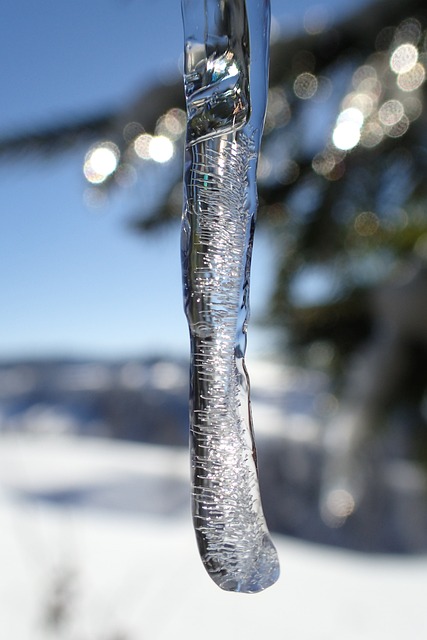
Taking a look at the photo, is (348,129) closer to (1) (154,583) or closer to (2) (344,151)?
(2) (344,151)

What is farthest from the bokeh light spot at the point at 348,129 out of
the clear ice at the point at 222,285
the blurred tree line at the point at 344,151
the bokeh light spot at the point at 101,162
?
the clear ice at the point at 222,285

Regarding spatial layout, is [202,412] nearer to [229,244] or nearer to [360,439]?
[229,244]

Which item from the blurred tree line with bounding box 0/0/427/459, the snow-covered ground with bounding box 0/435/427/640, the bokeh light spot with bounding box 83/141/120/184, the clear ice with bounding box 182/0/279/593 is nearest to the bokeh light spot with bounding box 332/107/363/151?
the blurred tree line with bounding box 0/0/427/459

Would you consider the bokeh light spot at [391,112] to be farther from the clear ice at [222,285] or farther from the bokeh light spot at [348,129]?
the clear ice at [222,285]

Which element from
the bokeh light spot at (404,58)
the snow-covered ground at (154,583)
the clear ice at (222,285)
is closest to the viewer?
the clear ice at (222,285)

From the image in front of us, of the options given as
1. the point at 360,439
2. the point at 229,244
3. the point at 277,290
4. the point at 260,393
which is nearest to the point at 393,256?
the point at 277,290

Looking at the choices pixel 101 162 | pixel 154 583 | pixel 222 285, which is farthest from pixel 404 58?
pixel 154 583

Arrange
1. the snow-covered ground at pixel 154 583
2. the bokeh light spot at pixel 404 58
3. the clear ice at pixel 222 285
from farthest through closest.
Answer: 1. the snow-covered ground at pixel 154 583
2. the bokeh light spot at pixel 404 58
3. the clear ice at pixel 222 285
